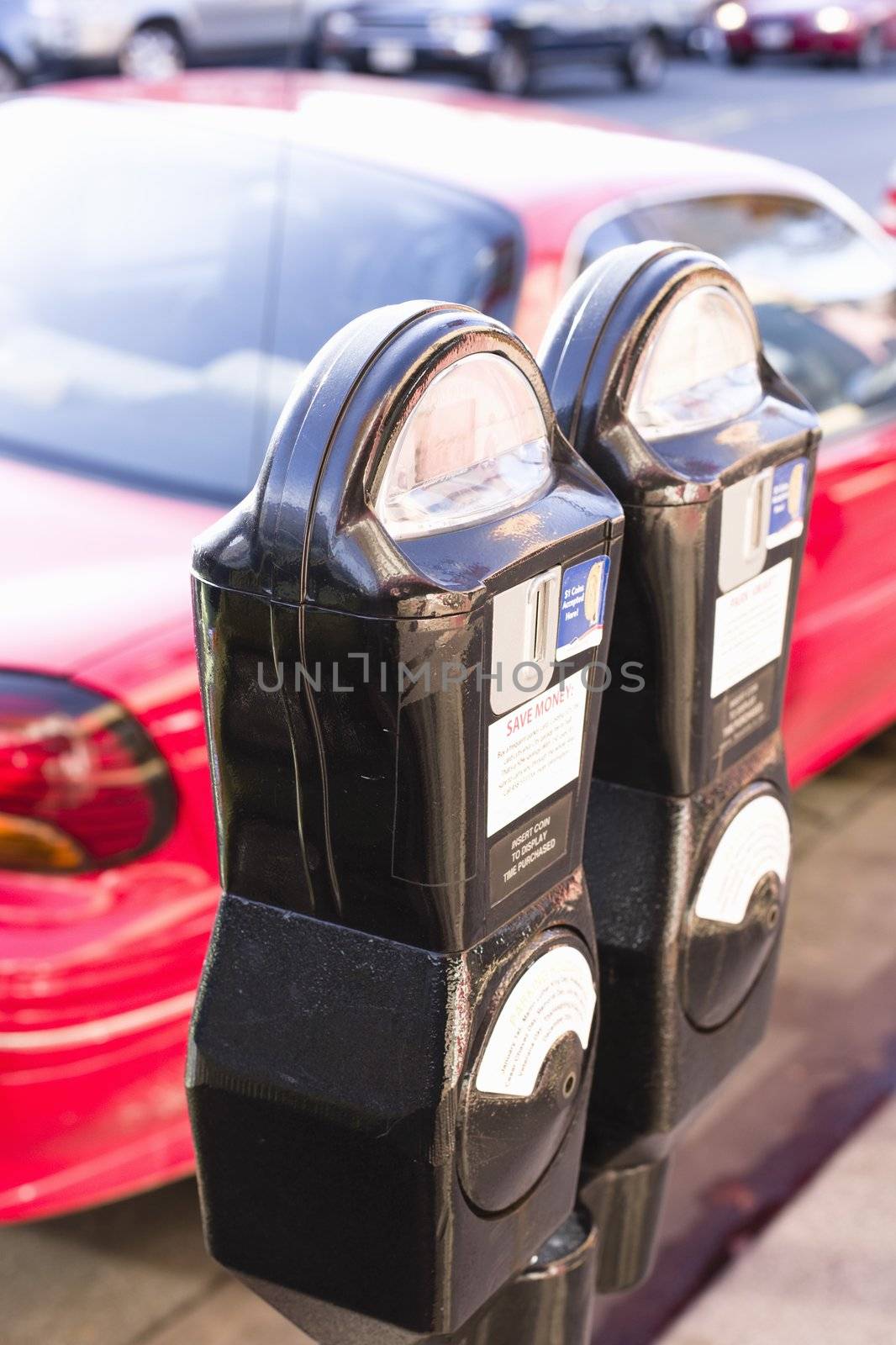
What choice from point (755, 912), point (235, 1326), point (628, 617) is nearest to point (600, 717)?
point (628, 617)

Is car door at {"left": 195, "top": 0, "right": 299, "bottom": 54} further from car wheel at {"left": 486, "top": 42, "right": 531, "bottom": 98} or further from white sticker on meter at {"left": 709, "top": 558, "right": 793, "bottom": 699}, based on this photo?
white sticker on meter at {"left": 709, "top": 558, "right": 793, "bottom": 699}

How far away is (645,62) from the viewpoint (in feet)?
52.5

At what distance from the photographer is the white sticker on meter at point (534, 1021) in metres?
1.34

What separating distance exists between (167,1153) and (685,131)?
1269 centimetres

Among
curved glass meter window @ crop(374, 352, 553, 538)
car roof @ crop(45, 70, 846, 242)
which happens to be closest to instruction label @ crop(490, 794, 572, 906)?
curved glass meter window @ crop(374, 352, 553, 538)

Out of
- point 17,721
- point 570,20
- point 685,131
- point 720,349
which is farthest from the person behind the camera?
point 570,20

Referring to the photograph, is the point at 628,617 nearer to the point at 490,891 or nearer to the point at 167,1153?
the point at 490,891

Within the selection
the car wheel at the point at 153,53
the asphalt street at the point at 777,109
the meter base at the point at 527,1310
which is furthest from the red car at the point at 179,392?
the car wheel at the point at 153,53

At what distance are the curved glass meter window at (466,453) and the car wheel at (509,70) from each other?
13.7m

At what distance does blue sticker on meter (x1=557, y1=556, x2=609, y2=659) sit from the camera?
51.8 inches

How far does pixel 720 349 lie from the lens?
1.66m

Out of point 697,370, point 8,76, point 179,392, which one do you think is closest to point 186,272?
point 179,392

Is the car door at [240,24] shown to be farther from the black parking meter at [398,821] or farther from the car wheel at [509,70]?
the black parking meter at [398,821]

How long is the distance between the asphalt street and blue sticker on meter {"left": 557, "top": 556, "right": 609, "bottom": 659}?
10306 mm
